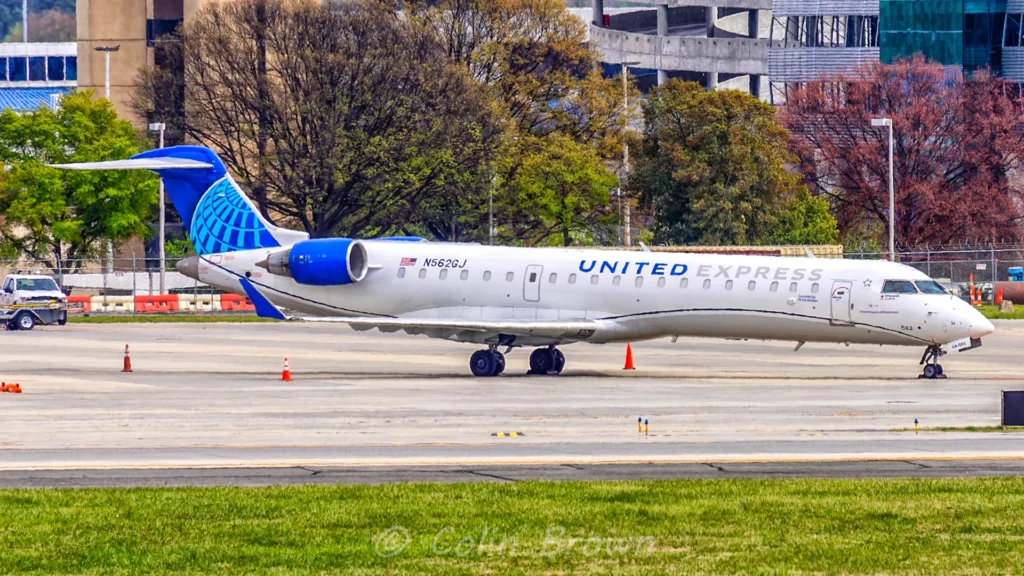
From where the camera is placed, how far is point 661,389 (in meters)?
30.7

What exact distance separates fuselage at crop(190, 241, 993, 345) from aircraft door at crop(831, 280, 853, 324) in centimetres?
2

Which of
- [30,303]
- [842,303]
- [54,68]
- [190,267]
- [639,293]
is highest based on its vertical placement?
[54,68]

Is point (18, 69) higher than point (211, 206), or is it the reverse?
point (18, 69)

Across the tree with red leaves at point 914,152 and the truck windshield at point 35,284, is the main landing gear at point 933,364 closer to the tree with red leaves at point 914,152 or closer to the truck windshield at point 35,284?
the truck windshield at point 35,284

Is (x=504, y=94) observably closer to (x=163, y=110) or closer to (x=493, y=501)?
(x=163, y=110)

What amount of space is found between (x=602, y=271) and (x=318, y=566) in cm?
2172

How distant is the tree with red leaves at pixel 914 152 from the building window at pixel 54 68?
84175 millimetres

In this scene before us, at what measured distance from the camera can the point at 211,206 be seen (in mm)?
37844

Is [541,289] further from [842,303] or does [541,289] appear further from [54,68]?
[54,68]

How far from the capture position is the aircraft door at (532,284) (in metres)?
34.7

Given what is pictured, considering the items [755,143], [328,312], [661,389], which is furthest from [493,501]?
[755,143]

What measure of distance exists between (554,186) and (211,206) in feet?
125

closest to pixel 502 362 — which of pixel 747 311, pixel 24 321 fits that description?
pixel 747 311

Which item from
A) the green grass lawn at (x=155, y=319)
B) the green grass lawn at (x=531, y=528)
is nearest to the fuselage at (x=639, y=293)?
the green grass lawn at (x=531, y=528)
